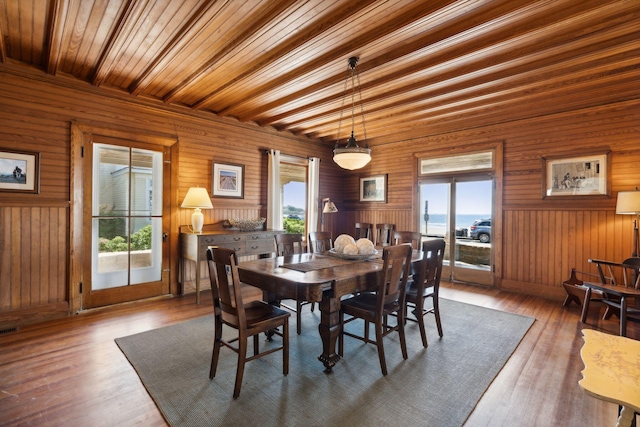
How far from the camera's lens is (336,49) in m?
2.97

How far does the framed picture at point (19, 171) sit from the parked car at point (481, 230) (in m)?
6.16

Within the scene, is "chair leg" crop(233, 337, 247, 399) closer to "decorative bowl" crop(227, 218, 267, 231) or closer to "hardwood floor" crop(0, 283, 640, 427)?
"hardwood floor" crop(0, 283, 640, 427)

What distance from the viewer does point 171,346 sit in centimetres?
282

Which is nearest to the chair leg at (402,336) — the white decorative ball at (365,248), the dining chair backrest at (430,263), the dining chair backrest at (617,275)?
the dining chair backrest at (430,263)

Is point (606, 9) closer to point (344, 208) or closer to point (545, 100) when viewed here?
point (545, 100)

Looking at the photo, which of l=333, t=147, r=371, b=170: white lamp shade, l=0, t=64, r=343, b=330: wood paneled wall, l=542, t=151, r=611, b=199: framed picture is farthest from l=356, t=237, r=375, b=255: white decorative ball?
l=542, t=151, r=611, b=199: framed picture

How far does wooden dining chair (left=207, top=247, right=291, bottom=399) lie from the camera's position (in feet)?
6.84

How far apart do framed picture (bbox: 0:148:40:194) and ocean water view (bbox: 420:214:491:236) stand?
578 centimetres

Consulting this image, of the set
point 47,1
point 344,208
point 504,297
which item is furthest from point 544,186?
point 47,1

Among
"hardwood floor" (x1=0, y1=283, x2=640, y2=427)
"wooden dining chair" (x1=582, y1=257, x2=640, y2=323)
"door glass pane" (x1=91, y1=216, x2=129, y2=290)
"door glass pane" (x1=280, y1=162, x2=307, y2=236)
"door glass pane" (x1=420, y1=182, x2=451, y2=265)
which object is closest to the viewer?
"hardwood floor" (x1=0, y1=283, x2=640, y2=427)

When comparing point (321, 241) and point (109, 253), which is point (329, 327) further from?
point (109, 253)

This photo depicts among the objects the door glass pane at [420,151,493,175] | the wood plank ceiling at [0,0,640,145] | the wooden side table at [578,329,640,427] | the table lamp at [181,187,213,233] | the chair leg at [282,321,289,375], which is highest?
the wood plank ceiling at [0,0,640,145]

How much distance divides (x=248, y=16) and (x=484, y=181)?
444 centimetres

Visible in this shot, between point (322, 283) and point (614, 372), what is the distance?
1547 millimetres
